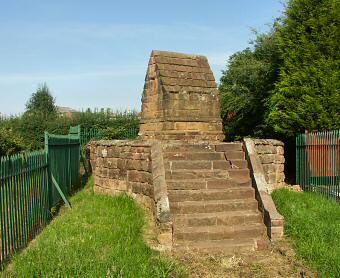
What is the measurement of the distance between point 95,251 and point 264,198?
11.8 feet

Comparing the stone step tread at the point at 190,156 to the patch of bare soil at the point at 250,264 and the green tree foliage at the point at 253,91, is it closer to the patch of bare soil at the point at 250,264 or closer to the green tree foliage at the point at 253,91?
the patch of bare soil at the point at 250,264

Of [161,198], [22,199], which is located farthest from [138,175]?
[22,199]

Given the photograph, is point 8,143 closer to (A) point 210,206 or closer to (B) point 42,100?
(A) point 210,206

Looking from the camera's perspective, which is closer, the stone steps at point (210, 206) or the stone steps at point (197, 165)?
the stone steps at point (210, 206)

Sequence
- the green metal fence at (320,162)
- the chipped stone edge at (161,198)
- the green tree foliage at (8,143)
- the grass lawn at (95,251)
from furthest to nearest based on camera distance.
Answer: the green tree foliage at (8,143) → the green metal fence at (320,162) → the chipped stone edge at (161,198) → the grass lawn at (95,251)

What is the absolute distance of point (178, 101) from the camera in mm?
10719

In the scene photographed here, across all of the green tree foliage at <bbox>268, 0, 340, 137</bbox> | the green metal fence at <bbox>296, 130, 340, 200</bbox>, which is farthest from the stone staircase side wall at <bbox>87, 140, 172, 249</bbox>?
the green tree foliage at <bbox>268, 0, 340, 137</bbox>

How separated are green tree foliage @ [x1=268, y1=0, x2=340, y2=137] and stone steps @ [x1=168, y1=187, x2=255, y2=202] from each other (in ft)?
15.6

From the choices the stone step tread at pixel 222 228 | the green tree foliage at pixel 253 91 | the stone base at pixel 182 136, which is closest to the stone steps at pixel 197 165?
the stone step tread at pixel 222 228

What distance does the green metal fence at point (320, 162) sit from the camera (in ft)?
32.5

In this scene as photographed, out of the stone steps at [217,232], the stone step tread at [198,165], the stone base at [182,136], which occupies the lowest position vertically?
the stone steps at [217,232]

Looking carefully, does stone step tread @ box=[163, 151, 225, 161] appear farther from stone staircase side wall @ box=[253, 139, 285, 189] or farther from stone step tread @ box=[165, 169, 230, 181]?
stone staircase side wall @ box=[253, 139, 285, 189]

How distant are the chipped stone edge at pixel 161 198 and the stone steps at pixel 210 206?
0.38 meters

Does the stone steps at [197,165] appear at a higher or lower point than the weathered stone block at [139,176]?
higher
